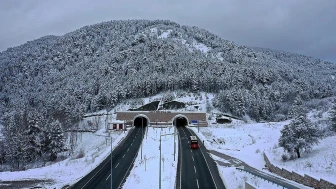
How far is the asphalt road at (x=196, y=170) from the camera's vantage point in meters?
35.3

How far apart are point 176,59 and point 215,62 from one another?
20.5 meters

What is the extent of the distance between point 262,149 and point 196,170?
17528mm

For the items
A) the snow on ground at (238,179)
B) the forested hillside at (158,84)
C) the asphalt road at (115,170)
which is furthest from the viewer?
the forested hillside at (158,84)

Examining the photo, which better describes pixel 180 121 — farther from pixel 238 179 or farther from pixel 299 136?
pixel 238 179

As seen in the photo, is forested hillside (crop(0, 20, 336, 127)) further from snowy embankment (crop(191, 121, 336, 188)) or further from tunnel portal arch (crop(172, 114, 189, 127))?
snowy embankment (crop(191, 121, 336, 188))

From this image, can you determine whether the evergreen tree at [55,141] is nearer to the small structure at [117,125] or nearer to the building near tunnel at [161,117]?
the small structure at [117,125]

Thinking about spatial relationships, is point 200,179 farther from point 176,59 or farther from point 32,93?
point 32,93

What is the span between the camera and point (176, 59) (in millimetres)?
164750

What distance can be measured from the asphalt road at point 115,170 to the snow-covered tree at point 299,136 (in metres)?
22.1

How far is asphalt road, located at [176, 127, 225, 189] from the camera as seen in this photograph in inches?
1389

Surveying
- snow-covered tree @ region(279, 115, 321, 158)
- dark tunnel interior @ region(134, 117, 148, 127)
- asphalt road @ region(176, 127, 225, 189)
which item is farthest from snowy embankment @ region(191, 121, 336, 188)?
dark tunnel interior @ region(134, 117, 148, 127)

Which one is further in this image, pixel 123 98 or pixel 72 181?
pixel 123 98

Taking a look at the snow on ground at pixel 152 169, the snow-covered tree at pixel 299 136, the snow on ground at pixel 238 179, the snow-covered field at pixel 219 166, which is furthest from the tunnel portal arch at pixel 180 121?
the snow-covered tree at pixel 299 136

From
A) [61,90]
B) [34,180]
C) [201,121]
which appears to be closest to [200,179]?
[34,180]
